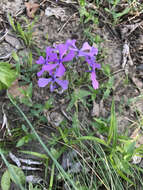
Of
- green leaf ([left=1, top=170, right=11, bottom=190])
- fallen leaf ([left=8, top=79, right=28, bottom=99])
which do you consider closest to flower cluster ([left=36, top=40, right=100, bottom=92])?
fallen leaf ([left=8, top=79, right=28, bottom=99])

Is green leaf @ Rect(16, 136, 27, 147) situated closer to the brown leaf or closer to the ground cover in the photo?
the ground cover

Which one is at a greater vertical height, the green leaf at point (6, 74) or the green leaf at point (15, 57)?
the green leaf at point (15, 57)

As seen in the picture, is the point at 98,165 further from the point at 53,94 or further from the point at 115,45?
the point at 115,45

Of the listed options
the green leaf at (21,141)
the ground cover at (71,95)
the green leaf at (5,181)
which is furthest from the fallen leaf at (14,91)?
the green leaf at (5,181)

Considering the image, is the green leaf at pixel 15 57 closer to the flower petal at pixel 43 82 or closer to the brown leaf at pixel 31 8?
the flower petal at pixel 43 82

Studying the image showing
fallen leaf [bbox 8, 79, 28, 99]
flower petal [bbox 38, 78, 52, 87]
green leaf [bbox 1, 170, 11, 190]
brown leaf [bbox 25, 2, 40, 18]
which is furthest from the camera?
brown leaf [bbox 25, 2, 40, 18]

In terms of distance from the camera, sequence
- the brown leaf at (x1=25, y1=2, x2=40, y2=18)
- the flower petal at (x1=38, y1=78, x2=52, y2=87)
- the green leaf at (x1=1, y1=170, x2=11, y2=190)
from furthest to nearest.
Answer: the brown leaf at (x1=25, y1=2, x2=40, y2=18)
the flower petal at (x1=38, y1=78, x2=52, y2=87)
the green leaf at (x1=1, y1=170, x2=11, y2=190)

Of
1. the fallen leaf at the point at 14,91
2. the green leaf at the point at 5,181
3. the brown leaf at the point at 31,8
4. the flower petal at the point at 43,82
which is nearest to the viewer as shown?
the green leaf at the point at 5,181

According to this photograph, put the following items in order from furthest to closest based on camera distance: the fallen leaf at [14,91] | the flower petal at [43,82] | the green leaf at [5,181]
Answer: the fallen leaf at [14,91] < the flower petal at [43,82] < the green leaf at [5,181]

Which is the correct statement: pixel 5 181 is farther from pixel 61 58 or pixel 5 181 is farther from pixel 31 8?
pixel 31 8
